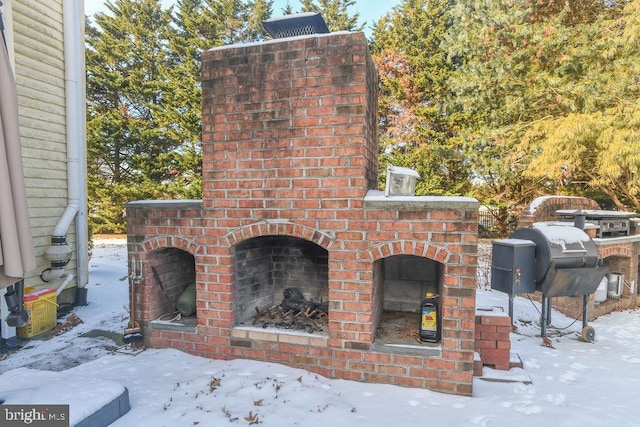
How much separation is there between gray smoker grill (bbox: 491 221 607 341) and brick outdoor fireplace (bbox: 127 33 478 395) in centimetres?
140

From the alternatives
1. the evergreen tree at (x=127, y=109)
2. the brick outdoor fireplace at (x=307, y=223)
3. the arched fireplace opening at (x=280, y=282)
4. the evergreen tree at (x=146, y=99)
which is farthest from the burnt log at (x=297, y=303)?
the evergreen tree at (x=127, y=109)

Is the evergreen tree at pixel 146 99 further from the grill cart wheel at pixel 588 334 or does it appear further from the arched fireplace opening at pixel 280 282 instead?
the grill cart wheel at pixel 588 334

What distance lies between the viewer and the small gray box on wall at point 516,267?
4367mm

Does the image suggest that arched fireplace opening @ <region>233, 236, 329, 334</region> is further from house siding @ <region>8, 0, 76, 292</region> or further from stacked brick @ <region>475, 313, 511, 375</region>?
house siding @ <region>8, 0, 76, 292</region>

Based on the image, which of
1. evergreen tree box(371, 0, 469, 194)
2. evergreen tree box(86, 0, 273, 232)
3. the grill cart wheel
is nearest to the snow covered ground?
the grill cart wheel

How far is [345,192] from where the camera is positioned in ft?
10.9

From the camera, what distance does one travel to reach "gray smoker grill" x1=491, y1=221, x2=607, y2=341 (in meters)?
4.39

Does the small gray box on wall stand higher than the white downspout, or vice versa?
the white downspout

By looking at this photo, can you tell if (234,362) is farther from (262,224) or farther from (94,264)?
(94,264)

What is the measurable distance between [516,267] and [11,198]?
4.86 m

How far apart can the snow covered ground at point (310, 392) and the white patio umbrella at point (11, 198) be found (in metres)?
1.34

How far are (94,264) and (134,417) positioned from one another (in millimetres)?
7427

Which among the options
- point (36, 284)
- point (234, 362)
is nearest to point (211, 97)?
point (234, 362)

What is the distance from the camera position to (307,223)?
342cm
